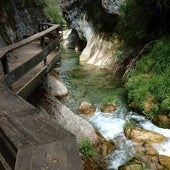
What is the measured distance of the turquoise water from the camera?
1023 centimetres

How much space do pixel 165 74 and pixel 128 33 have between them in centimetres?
→ 389

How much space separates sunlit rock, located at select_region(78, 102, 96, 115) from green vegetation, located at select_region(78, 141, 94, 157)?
3.08 m

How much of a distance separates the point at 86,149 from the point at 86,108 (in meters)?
3.41

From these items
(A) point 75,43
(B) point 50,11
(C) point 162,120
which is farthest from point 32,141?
(B) point 50,11

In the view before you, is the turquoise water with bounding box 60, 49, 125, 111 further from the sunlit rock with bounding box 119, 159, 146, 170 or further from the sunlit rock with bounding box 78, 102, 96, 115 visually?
the sunlit rock with bounding box 119, 159, 146, 170

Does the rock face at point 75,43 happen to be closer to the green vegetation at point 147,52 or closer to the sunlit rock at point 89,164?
the green vegetation at point 147,52

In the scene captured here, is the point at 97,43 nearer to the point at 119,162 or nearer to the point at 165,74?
the point at 165,74

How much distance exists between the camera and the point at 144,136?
734 centimetres

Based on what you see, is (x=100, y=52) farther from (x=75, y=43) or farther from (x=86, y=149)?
(x=86, y=149)

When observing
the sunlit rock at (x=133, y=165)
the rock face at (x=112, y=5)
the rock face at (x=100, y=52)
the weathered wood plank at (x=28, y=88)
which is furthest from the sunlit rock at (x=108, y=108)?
the rock face at (x=112, y=5)

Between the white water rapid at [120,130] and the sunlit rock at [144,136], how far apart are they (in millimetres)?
146

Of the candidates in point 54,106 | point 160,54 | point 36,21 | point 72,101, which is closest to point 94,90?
point 72,101

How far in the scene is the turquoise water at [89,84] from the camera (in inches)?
403

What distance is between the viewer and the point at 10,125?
1657 mm
